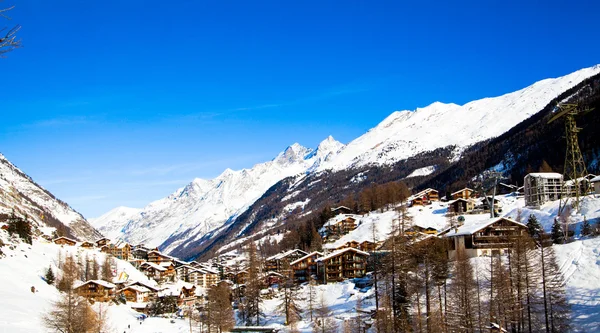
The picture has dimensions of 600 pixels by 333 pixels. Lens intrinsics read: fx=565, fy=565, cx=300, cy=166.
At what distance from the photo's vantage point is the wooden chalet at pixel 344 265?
109938mm

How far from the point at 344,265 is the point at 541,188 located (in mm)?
52107

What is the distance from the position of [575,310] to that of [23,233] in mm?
123494

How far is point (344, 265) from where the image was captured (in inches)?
4353

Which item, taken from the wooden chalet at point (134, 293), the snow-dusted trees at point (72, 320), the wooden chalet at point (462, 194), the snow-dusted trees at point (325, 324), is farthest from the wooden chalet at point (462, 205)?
the snow-dusted trees at point (72, 320)

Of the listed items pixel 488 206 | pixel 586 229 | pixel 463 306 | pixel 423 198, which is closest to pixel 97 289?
pixel 463 306

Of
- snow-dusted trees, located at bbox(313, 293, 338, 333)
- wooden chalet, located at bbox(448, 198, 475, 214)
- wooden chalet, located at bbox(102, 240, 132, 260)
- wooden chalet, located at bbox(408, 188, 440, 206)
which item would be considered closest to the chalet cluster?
wooden chalet, located at bbox(448, 198, 475, 214)

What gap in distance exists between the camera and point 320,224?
187125 mm

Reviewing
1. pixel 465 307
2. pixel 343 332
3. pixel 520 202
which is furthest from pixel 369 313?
pixel 520 202

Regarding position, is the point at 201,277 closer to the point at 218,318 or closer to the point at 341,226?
the point at 341,226

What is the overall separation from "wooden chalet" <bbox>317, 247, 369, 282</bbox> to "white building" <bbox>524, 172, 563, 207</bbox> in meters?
44.8

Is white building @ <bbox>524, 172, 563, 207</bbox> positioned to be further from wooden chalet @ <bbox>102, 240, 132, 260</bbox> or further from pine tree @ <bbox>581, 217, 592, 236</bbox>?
wooden chalet @ <bbox>102, 240, 132, 260</bbox>

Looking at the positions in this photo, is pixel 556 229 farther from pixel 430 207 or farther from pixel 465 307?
pixel 430 207

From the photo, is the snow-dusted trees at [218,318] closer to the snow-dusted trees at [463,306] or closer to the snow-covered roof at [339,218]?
the snow-dusted trees at [463,306]

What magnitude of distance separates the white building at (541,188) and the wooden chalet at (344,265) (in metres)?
44.8
